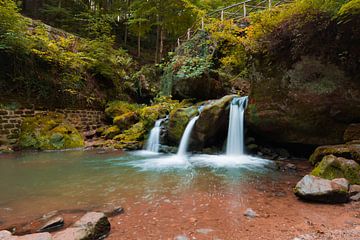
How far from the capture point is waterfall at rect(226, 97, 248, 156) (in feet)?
26.1

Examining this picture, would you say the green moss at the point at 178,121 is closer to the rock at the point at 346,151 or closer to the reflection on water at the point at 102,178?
the reflection on water at the point at 102,178

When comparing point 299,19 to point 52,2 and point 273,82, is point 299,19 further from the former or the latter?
point 52,2

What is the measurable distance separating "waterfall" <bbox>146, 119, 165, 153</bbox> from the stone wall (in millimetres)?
3988

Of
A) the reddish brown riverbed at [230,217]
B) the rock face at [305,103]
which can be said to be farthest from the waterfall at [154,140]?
the reddish brown riverbed at [230,217]

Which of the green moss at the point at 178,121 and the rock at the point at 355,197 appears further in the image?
the green moss at the point at 178,121

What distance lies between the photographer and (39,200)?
3.89 m

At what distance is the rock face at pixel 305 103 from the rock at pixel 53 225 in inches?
233

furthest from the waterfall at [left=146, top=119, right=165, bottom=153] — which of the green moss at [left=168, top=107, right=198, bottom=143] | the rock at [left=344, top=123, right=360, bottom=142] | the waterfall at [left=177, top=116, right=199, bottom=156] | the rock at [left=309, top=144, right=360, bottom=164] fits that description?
the rock at [left=344, top=123, right=360, bottom=142]

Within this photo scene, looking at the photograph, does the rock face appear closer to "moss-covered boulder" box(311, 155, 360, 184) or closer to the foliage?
"moss-covered boulder" box(311, 155, 360, 184)

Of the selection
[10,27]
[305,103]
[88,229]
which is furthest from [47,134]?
[305,103]

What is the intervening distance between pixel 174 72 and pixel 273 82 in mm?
6634

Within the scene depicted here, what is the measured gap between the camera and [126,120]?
37.8ft

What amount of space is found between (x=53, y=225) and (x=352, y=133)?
6230mm

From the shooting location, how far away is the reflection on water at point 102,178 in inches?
151
